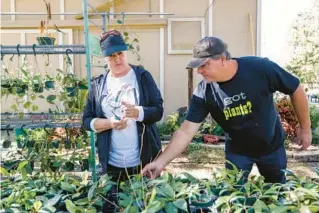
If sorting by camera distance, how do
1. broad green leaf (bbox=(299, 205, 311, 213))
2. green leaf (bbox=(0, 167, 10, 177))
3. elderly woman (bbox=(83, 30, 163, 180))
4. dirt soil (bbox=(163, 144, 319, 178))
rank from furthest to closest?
dirt soil (bbox=(163, 144, 319, 178)) < elderly woman (bbox=(83, 30, 163, 180)) < green leaf (bbox=(0, 167, 10, 177)) < broad green leaf (bbox=(299, 205, 311, 213))

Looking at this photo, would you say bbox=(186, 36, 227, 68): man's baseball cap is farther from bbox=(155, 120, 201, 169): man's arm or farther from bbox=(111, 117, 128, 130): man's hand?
bbox=(111, 117, 128, 130): man's hand

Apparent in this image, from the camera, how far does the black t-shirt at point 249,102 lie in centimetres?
185

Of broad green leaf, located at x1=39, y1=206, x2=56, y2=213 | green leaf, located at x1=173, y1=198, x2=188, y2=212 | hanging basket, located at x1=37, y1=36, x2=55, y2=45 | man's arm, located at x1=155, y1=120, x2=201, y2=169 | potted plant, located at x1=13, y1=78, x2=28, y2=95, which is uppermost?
hanging basket, located at x1=37, y1=36, x2=55, y2=45

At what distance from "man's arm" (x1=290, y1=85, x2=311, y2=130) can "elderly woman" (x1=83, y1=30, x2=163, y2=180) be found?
0.74 metres

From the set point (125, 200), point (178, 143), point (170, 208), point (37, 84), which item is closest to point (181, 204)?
point (170, 208)

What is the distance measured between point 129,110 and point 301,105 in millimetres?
908

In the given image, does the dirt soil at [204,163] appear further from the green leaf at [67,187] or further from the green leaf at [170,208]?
the green leaf at [170,208]

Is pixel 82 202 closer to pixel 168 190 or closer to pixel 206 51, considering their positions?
pixel 168 190

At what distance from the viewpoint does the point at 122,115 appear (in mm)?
1948

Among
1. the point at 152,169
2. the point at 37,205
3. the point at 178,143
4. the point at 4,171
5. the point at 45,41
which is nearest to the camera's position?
the point at 37,205

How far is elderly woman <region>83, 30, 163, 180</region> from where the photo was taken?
1.98m

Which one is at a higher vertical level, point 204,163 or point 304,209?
point 304,209

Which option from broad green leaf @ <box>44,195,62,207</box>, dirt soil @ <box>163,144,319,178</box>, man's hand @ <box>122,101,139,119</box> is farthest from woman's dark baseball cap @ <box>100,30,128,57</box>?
dirt soil @ <box>163,144,319,178</box>

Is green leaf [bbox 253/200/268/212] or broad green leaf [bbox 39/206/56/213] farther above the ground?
green leaf [bbox 253/200/268/212]
